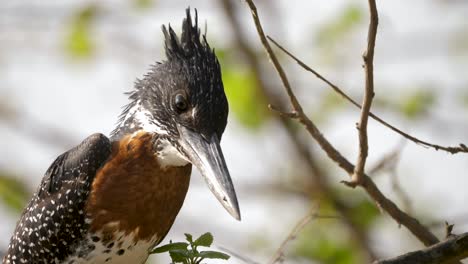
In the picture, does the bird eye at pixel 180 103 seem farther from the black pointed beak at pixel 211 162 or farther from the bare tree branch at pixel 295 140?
the bare tree branch at pixel 295 140

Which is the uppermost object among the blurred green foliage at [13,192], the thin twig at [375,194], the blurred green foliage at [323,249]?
the blurred green foliage at [323,249]

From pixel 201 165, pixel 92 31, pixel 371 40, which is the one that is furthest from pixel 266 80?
pixel 371 40

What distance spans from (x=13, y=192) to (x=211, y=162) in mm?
5430

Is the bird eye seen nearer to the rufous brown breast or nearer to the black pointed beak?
the black pointed beak

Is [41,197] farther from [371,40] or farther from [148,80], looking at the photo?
[371,40]

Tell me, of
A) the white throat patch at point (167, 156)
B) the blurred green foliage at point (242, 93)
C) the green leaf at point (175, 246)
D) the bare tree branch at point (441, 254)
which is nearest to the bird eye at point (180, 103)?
the white throat patch at point (167, 156)

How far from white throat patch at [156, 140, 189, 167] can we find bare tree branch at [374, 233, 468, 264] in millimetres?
1954

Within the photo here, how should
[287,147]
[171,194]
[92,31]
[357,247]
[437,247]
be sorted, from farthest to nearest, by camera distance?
[92,31] < [287,147] < [357,247] < [171,194] < [437,247]

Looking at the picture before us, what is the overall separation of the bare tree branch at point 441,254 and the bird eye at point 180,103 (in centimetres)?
191

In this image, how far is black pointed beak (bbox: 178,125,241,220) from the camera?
5305 mm

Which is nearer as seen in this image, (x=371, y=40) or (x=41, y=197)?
(x=371, y=40)

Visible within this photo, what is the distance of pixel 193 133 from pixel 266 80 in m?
4.41

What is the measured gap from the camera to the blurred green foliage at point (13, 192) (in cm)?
996

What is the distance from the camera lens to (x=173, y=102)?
5.81 m
